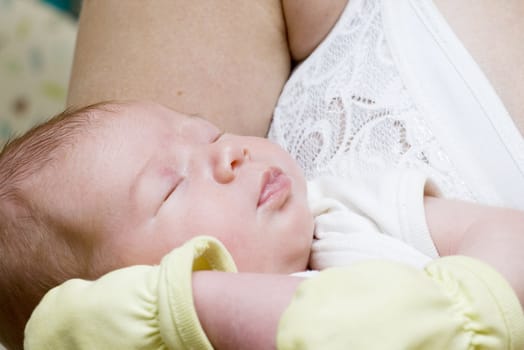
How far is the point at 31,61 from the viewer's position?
2.05 m

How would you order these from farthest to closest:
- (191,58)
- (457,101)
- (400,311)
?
(191,58) < (457,101) < (400,311)

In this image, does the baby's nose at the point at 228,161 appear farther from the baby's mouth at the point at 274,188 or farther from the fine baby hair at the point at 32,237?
the fine baby hair at the point at 32,237

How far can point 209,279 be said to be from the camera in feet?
2.00

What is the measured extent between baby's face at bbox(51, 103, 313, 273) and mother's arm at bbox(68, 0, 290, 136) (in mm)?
180

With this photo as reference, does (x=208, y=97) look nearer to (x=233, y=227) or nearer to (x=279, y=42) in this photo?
(x=279, y=42)

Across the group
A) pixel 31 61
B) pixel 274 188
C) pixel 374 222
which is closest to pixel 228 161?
pixel 274 188

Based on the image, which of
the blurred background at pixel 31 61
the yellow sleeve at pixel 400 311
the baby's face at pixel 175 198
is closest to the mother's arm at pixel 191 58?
the baby's face at pixel 175 198

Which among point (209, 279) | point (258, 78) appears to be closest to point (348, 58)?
point (258, 78)

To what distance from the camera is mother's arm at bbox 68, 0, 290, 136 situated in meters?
1.03

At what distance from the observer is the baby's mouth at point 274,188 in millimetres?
800

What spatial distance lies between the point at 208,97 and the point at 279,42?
0.16 m

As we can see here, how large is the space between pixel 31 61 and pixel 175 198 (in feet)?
4.68

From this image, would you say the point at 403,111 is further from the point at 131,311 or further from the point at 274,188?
the point at 131,311

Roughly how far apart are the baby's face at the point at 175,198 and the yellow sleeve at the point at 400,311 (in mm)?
231
